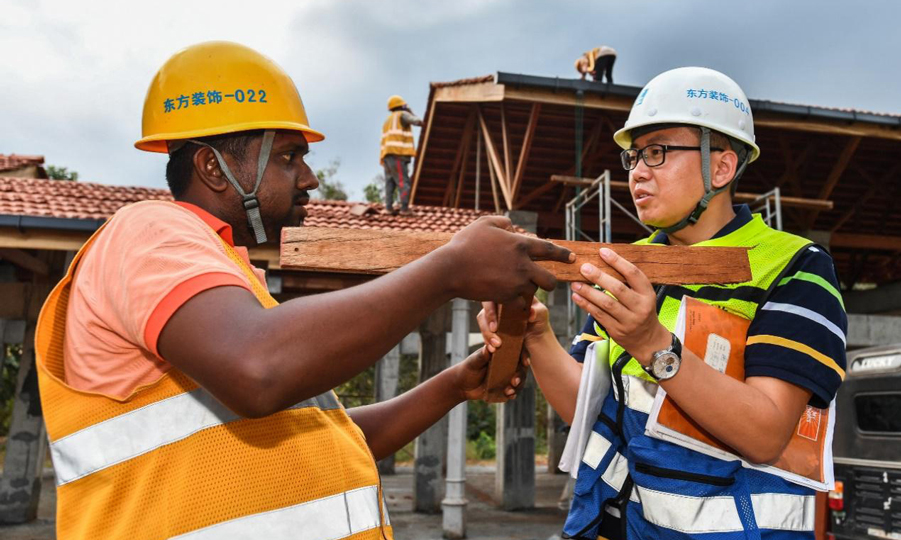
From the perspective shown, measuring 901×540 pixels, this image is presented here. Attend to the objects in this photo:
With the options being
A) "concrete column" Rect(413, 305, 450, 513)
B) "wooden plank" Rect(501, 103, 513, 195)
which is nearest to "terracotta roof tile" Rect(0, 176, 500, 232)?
"wooden plank" Rect(501, 103, 513, 195)

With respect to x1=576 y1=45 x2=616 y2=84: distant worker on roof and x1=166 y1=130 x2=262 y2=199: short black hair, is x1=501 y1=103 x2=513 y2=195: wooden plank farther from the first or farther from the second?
x1=166 y1=130 x2=262 y2=199: short black hair

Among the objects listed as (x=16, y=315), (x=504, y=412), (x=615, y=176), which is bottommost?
(x=504, y=412)

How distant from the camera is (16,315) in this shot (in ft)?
37.5

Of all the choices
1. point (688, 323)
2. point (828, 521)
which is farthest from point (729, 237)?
point (828, 521)

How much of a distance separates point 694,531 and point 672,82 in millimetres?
1286

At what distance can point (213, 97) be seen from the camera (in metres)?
1.62

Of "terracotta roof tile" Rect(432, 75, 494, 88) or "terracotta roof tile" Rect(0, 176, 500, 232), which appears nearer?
"terracotta roof tile" Rect(0, 176, 500, 232)

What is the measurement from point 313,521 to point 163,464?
31 cm

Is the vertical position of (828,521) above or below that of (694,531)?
below

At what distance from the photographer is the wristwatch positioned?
1.68m

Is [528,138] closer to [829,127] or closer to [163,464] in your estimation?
[829,127]

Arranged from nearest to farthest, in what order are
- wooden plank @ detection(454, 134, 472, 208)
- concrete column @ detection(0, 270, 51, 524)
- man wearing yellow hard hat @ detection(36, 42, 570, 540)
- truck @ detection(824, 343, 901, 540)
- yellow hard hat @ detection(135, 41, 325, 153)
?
man wearing yellow hard hat @ detection(36, 42, 570, 540)
yellow hard hat @ detection(135, 41, 325, 153)
truck @ detection(824, 343, 901, 540)
concrete column @ detection(0, 270, 51, 524)
wooden plank @ detection(454, 134, 472, 208)

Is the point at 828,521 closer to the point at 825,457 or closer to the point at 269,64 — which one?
the point at 825,457

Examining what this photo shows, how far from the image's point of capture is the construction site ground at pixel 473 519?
11508 mm
